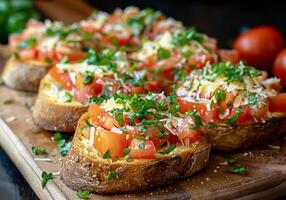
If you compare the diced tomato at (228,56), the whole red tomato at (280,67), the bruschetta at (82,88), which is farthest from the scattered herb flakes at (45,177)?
the whole red tomato at (280,67)

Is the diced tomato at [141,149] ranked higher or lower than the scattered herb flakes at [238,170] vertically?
higher

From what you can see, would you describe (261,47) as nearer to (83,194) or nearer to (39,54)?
(39,54)

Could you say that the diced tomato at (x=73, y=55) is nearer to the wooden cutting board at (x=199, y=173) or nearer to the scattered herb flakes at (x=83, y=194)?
the wooden cutting board at (x=199, y=173)

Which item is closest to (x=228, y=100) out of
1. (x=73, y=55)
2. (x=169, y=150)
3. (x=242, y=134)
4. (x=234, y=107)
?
(x=234, y=107)

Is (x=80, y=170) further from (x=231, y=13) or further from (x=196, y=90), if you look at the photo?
(x=231, y=13)

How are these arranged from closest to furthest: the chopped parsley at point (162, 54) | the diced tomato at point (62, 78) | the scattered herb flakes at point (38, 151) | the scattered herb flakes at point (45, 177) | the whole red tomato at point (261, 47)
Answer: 1. the scattered herb flakes at point (45, 177)
2. the scattered herb flakes at point (38, 151)
3. the diced tomato at point (62, 78)
4. the chopped parsley at point (162, 54)
5. the whole red tomato at point (261, 47)

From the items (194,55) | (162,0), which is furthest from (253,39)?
(162,0)
